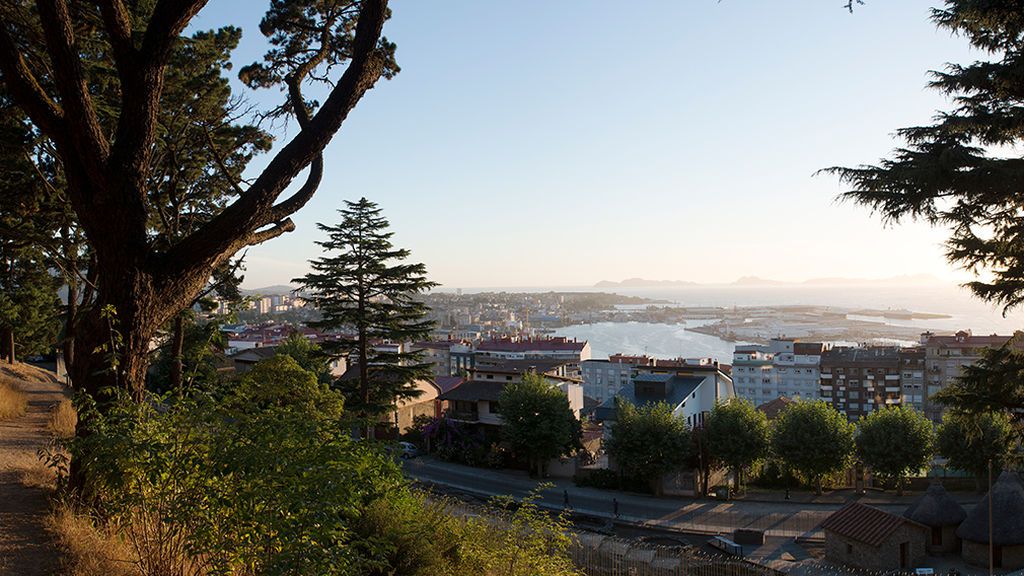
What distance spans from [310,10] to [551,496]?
20.3 m

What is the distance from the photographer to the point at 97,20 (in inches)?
282

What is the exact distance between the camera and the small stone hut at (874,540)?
15922 millimetres

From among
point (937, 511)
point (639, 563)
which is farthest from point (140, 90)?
point (937, 511)

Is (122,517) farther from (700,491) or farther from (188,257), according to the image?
(700,491)

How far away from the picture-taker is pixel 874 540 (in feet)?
52.1

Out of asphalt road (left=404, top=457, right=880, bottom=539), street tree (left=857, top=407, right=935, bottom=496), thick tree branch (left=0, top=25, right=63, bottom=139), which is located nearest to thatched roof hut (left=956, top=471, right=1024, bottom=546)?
asphalt road (left=404, top=457, right=880, bottom=539)

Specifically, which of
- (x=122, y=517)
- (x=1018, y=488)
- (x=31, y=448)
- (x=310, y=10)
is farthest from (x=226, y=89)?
(x=1018, y=488)

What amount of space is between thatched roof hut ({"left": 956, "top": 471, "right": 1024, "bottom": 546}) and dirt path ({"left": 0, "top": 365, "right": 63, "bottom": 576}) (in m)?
19.3

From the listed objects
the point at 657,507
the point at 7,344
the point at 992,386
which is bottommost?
the point at 657,507

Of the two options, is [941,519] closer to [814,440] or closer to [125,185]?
[814,440]

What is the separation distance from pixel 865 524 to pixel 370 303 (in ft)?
46.8

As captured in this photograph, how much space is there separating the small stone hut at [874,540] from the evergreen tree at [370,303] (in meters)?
11.5

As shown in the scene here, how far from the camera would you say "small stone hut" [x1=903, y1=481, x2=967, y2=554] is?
17.5 m

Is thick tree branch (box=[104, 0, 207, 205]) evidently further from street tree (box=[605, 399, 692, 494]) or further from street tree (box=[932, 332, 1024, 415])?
street tree (box=[605, 399, 692, 494])
